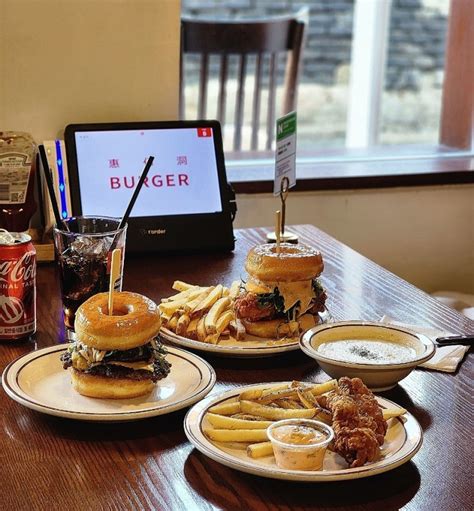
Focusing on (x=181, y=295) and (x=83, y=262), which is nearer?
(x=83, y=262)

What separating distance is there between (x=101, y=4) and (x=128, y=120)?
0.28 m

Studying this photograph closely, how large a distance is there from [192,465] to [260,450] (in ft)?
0.30

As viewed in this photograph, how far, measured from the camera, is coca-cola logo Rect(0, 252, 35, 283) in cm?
142

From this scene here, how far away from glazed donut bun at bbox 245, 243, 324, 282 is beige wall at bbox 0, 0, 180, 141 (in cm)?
92

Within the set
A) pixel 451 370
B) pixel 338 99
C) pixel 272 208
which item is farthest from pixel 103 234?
pixel 338 99

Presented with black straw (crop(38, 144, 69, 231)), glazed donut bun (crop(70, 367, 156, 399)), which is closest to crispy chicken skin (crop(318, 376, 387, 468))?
glazed donut bun (crop(70, 367, 156, 399))

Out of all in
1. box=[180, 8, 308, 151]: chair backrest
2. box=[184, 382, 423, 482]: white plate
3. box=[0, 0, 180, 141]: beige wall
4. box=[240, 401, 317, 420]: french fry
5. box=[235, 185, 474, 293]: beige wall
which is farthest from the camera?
box=[180, 8, 308, 151]: chair backrest

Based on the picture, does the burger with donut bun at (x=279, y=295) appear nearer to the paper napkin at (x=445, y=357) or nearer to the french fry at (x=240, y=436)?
the paper napkin at (x=445, y=357)

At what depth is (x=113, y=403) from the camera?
3.96ft

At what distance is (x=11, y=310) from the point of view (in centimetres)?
146

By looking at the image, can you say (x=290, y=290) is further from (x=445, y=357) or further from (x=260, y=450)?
(x=260, y=450)

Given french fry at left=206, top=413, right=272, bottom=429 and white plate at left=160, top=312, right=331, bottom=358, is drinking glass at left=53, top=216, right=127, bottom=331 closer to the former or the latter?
white plate at left=160, top=312, right=331, bottom=358

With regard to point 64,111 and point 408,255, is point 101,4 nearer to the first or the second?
point 64,111

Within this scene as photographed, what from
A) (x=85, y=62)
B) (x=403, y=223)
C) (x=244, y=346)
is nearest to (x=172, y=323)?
(x=244, y=346)
